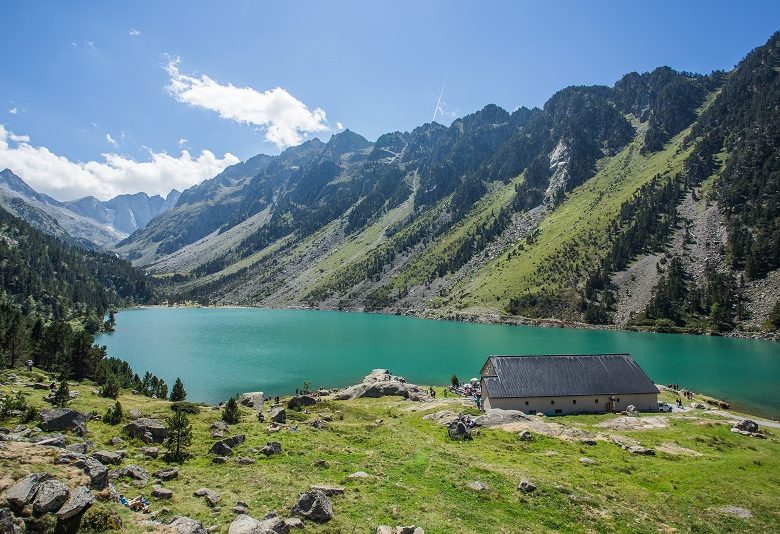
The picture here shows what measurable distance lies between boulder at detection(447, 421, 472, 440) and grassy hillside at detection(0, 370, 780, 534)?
0.92 meters

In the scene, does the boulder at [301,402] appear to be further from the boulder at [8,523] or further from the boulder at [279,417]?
the boulder at [8,523]

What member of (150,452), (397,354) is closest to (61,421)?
(150,452)

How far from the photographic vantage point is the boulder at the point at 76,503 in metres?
16.1

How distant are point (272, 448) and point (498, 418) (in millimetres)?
24513

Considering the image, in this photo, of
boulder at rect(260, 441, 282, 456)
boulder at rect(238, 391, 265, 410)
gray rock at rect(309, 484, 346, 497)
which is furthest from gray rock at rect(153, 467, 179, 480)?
boulder at rect(238, 391, 265, 410)

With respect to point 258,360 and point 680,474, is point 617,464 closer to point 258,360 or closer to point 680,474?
point 680,474

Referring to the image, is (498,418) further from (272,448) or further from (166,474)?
(166,474)

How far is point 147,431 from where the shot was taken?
102 feet

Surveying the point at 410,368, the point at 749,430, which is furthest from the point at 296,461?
the point at 410,368

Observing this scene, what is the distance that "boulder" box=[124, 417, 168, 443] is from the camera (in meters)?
30.6

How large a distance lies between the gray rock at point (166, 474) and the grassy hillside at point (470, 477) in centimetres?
35

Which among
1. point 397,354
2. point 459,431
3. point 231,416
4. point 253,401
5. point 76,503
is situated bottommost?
point 397,354

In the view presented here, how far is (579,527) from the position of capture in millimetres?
22406

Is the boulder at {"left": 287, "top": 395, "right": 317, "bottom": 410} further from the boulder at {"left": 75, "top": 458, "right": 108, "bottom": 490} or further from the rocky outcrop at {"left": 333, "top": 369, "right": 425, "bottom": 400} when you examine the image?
the boulder at {"left": 75, "top": 458, "right": 108, "bottom": 490}
